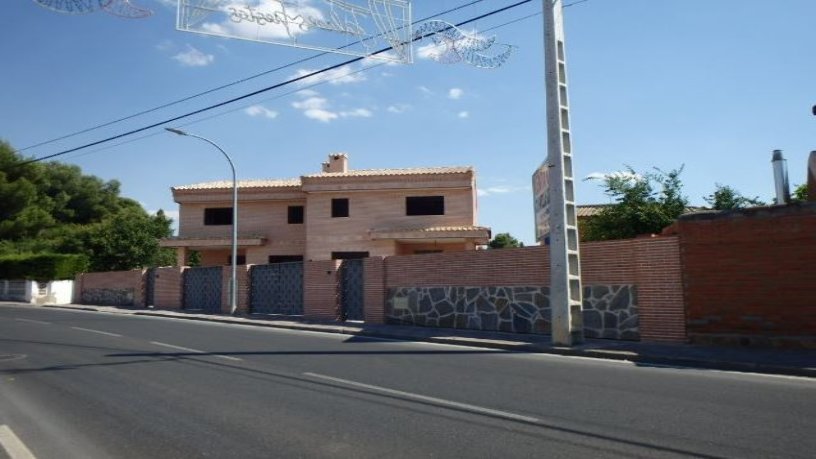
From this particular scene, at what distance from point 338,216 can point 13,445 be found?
83.3 ft

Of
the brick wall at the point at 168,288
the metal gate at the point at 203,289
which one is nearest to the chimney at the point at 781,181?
the metal gate at the point at 203,289

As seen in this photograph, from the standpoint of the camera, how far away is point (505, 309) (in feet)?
49.7

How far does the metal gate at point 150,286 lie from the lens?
3034cm

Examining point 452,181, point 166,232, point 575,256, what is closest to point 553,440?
point 575,256

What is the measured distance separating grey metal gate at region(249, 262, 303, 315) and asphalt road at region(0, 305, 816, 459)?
33.2ft

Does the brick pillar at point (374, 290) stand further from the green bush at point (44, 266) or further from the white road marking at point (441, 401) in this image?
the green bush at point (44, 266)

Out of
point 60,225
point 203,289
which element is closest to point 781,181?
point 203,289

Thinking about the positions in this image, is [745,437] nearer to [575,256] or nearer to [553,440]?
[553,440]

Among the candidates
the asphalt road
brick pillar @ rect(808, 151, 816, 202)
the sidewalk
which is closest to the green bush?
the sidewalk

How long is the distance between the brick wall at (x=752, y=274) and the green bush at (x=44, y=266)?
35.9 meters

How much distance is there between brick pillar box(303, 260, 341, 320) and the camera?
20062 mm

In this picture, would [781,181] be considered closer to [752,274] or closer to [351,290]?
[752,274]

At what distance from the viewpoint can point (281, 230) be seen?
32.6m

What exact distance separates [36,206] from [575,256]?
47.7m
